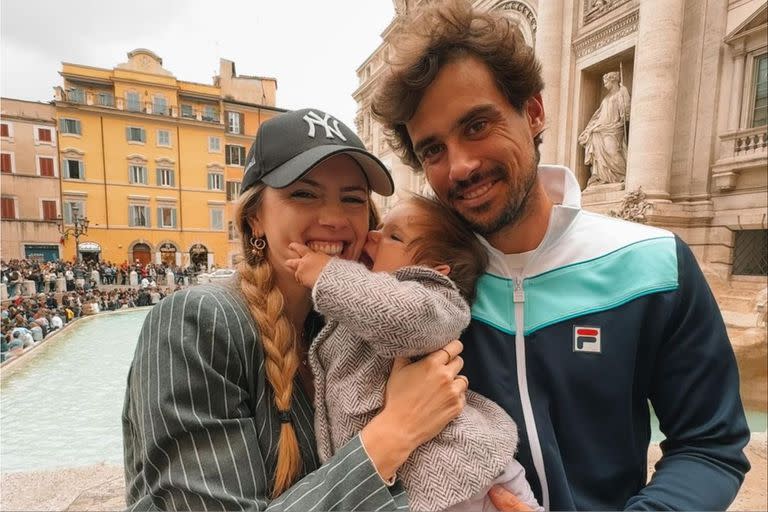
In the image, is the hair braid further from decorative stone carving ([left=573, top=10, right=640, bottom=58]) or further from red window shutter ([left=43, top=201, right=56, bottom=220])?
red window shutter ([left=43, top=201, right=56, bottom=220])

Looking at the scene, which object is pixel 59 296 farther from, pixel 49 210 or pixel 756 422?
pixel 756 422

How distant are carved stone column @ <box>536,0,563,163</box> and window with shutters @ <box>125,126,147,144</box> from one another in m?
27.5

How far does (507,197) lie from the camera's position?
130cm

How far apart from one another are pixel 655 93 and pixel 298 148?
9797mm

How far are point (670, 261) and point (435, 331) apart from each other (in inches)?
30.5

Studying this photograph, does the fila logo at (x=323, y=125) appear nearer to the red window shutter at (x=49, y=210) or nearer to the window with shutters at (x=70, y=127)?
the red window shutter at (x=49, y=210)

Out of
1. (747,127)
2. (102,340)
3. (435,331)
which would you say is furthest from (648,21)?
(102,340)

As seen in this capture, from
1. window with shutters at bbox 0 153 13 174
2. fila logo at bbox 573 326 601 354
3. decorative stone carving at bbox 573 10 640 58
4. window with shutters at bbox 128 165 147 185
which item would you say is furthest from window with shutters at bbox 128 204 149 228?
fila logo at bbox 573 326 601 354

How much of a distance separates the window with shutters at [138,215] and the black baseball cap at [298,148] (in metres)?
31.1

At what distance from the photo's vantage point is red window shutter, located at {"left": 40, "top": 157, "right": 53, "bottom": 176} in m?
25.2

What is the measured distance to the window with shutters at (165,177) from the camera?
91.7ft

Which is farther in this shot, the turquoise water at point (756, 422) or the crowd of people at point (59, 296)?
the crowd of people at point (59, 296)

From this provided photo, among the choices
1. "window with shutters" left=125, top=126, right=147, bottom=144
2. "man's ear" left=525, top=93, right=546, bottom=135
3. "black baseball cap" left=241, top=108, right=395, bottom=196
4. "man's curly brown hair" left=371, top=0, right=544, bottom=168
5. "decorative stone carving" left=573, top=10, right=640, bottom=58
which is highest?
"window with shutters" left=125, top=126, right=147, bottom=144

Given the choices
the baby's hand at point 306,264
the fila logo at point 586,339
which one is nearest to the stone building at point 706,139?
the baby's hand at point 306,264
